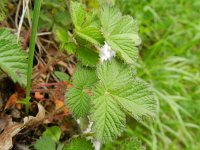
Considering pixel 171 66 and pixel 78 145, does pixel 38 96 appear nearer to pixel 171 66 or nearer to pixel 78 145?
pixel 78 145

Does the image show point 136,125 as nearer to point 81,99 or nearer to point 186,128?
point 186,128

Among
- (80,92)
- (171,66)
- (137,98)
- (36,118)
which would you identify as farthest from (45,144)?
(171,66)

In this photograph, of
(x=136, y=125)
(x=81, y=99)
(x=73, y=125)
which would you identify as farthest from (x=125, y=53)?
(x=136, y=125)

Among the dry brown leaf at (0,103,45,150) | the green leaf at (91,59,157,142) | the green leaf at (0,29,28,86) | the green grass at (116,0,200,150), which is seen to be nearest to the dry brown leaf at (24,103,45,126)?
the dry brown leaf at (0,103,45,150)

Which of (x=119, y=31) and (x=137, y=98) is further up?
(x=119, y=31)

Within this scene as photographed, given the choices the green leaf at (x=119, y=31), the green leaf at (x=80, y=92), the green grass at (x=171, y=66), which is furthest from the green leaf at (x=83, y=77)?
the green grass at (x=171, y=66)

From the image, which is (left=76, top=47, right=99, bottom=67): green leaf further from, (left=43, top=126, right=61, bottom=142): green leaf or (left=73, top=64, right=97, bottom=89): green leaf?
(left=43, top=126, right=61, bottom=142): green leaf

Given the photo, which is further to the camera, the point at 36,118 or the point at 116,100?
the point at 36,118

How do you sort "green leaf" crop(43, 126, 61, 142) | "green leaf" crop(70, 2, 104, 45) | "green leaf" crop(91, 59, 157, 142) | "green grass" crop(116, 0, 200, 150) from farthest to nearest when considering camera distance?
"green grass" crop(116, 0, 200, 150) → "green leaf" crop(43, 126, 61, 142) → "green leaf" crop(70, 2, 104, 45) → "green leaf" crop(91, 59, 157, 142)
